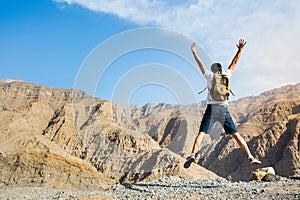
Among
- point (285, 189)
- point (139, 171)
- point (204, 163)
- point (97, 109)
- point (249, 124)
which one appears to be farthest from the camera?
point (249, 124)

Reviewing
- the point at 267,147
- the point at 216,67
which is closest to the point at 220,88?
the point at 216,67

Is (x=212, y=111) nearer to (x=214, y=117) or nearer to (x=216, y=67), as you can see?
(x=214, y=117)

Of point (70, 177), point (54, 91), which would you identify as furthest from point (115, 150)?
point (54, 91)

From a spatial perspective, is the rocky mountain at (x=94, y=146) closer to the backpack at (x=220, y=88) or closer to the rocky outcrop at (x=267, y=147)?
the rocky outcrop at (x=267, y=147)

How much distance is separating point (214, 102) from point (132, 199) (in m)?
2.80

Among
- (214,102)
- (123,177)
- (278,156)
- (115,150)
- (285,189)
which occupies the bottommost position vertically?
(285,189)

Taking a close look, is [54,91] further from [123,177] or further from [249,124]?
[249,124]

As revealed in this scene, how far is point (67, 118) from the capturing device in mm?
48656

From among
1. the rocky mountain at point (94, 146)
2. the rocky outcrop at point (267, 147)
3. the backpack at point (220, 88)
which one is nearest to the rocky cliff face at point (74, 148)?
the rocky mountain at point (94, 146)

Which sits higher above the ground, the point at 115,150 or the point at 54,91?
the point at 54,91

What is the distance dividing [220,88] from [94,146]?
3618cm

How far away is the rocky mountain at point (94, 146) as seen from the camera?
2964 centimetres

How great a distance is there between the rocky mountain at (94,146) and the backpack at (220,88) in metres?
12.0

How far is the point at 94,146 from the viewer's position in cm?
4219
